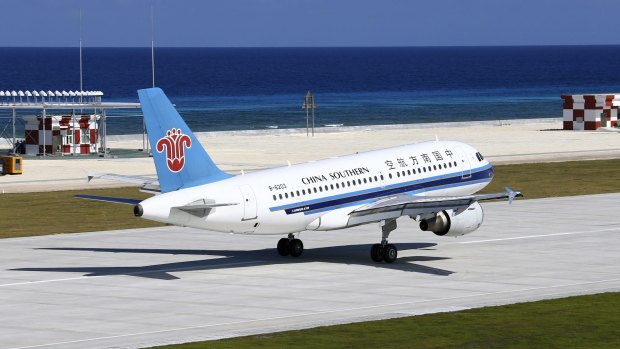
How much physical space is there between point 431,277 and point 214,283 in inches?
303

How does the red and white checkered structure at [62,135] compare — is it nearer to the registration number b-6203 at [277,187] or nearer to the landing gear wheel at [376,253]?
the landing gear wheel at [376,253]

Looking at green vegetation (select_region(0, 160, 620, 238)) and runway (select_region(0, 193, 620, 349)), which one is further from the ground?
green vegetation (select_region(0, 160, 620, 238))

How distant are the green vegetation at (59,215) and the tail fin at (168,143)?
17267mm

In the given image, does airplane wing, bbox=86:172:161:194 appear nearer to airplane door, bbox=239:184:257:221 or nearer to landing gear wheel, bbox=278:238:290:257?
airplane door, bbox=239:184:257:221

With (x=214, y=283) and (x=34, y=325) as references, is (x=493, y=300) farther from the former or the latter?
(x=34, y=325)

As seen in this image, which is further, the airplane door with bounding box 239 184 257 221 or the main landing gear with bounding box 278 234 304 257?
the main landing gear with bounding box 278 234 304 257

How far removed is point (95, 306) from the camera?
1651 inches

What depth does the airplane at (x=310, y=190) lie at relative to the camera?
45.5m

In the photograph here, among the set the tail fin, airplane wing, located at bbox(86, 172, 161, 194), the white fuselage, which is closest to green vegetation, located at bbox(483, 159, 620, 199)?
the white fuselage

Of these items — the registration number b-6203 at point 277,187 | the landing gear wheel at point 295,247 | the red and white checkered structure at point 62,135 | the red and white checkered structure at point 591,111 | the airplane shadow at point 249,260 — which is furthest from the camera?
the red and white checkered structure at point 591,111

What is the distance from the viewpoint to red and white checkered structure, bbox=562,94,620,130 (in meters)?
138

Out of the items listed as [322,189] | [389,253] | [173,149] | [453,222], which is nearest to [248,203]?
[173,149]

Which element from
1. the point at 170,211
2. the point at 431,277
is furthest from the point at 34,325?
the point at 431,277

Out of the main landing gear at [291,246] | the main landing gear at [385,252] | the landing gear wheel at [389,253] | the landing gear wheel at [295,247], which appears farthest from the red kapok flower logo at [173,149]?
the landing gear wheel at [389,253]
